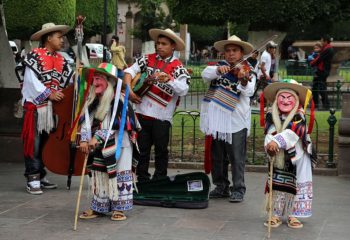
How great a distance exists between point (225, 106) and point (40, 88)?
215 centimetres

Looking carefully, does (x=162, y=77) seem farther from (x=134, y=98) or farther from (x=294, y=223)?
(x=294, y=223)

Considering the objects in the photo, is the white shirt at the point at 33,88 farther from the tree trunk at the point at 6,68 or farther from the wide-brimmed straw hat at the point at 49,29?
the tree trunk at the point at 6,68

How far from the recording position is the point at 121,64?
24.7 m

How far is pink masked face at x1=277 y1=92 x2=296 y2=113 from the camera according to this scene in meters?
7.29

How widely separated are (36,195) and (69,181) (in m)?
0.44

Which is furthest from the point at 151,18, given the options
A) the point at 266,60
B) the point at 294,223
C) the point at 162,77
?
the point at 294,223

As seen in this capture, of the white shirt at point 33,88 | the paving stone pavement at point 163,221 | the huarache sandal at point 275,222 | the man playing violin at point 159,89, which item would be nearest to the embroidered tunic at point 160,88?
the man playing violin at point 159,89

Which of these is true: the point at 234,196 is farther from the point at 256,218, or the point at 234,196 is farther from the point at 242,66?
the point at 242,66

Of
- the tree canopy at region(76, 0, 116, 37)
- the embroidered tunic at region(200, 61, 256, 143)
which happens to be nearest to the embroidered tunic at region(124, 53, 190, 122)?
the embroidered tunic at region(200, 61, 256, 143)

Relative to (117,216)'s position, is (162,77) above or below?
above

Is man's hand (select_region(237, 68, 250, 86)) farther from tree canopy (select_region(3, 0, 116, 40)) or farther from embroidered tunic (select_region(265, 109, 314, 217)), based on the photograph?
tree canopy (select_region(3, 0, 116, 40))

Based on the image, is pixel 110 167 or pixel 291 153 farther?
pixel 110 167

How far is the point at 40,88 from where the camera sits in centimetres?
872

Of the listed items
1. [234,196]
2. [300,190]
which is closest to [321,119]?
[234,196]
